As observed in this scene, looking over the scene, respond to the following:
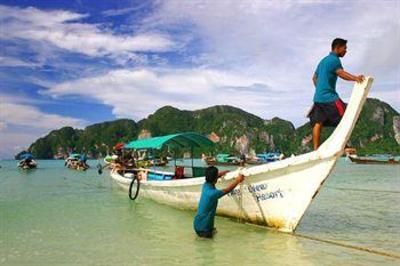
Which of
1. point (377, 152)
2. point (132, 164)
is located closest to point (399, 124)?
point (377, 152)

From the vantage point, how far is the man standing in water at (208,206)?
8086 millimetres

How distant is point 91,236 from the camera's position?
30.1 ft

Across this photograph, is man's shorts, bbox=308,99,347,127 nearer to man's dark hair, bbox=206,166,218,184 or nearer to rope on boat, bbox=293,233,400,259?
man's dark hair, bbox=206,166,218,184

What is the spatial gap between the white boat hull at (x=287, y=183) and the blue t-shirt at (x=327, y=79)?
1.42ft

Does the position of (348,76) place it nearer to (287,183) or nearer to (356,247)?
(287,183)

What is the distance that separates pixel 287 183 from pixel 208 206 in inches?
61.2

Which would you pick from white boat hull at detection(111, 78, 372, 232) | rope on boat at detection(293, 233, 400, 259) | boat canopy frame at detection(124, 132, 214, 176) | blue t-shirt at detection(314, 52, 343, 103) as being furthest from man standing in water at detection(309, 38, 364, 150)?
boat canopy frame at detection(124, 132, 214, 176)

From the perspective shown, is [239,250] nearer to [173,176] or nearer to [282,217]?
[282,217]

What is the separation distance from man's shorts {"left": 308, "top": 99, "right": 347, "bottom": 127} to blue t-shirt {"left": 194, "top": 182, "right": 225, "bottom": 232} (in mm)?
2197

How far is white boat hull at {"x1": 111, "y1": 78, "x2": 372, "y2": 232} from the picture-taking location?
288 inches

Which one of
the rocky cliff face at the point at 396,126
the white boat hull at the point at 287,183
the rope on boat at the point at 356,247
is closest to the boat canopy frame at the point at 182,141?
the white boat hull at the point at 287,183

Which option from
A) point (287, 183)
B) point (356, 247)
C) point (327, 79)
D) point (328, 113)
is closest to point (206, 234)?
point (287, 183)

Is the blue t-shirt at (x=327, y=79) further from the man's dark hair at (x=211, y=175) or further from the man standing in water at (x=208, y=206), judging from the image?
the man standing in water at (x=208, y=206)

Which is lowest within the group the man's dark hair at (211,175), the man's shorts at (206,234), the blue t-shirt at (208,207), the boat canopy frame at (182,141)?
the man's shorts at (206,234)
